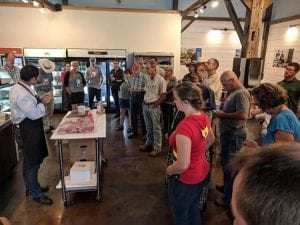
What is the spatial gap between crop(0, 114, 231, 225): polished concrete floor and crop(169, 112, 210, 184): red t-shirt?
3.40 feet

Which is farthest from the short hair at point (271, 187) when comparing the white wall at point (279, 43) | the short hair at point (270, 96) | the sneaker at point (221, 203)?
the white wall at point (279, 43)

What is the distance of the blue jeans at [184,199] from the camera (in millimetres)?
1754

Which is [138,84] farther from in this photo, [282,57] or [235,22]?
Result: [282,57]

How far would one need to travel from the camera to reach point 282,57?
25.0 feet

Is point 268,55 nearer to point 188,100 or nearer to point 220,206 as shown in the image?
point 220,206

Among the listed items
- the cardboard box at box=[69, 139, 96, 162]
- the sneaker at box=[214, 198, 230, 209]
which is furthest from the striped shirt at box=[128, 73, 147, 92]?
the sneaker at box=[214, 198, 230, 209]

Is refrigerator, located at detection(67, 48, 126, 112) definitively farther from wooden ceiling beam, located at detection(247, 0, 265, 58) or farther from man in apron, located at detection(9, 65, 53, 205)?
man in apron, located at detection(9, 65, 53, 205)

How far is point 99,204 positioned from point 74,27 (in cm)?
563

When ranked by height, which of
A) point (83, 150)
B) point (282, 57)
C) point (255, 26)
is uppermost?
point (255, 26)

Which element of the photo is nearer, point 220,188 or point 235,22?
point 220,188

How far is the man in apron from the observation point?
2.40 meters

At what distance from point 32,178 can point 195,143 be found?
2.01 meters

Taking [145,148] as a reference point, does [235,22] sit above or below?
above

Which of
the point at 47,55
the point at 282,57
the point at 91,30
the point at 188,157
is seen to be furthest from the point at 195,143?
the point at 282,57
